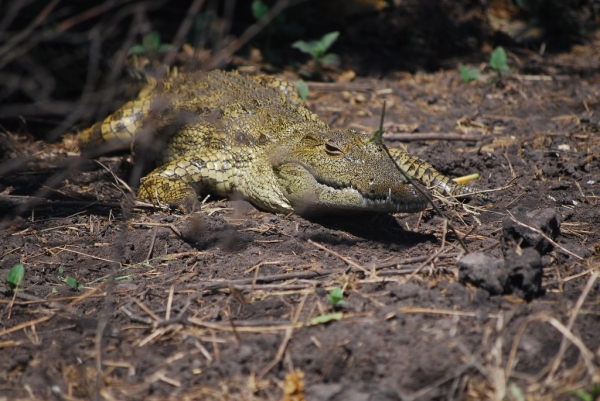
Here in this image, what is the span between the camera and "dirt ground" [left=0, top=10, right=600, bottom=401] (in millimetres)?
2500

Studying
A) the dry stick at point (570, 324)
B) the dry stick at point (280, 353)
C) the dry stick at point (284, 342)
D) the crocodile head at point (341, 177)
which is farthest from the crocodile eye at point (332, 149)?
the dry stick at point (570, 324)

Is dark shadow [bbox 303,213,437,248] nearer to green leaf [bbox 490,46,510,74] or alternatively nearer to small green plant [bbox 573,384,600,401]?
small green plant [bbox 573,384,600,401]

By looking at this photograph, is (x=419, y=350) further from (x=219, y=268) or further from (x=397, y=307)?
(x=219, y=268)

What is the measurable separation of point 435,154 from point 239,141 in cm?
167

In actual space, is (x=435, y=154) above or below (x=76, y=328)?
above

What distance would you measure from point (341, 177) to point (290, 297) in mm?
1057

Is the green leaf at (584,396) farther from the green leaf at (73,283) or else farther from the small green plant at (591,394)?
the green leaf at (73,283)

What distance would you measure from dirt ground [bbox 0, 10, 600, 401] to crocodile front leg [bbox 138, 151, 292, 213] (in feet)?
0.50

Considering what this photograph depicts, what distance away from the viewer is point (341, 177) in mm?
3824

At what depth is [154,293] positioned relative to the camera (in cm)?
318

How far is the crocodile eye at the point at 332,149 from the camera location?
3.97 metres

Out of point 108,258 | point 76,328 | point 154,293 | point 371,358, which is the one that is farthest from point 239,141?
point 371,358

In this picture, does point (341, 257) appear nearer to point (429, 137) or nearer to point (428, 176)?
point (428, 176)

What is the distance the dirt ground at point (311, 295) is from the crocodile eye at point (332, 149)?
450mm
